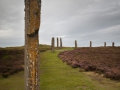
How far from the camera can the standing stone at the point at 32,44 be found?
7789 mm

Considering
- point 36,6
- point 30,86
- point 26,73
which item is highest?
point 36,6

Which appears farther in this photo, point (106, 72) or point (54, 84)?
point (106, 72)

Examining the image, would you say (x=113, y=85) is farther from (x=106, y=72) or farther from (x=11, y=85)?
(x=11, y=85)

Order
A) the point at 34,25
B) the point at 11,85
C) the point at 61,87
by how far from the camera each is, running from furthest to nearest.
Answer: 1. the point at 11,85
2. the point at 61,87
3. the point at 34,25

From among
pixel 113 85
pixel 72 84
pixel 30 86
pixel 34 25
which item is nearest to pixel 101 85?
pixel 113 85

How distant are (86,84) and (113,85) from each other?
209 centimetres

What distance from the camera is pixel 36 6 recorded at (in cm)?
Result: 783

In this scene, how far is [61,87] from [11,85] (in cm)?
430

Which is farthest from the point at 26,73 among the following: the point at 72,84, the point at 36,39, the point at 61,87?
the point at 72,84

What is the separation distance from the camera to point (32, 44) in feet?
25.9

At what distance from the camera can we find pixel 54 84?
500 inches

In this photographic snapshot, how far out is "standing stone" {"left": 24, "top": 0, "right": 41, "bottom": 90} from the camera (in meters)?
7.79

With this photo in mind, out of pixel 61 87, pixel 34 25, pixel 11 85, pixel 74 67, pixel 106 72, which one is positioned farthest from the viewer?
pixel 74 67

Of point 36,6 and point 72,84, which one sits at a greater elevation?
point 36,6
